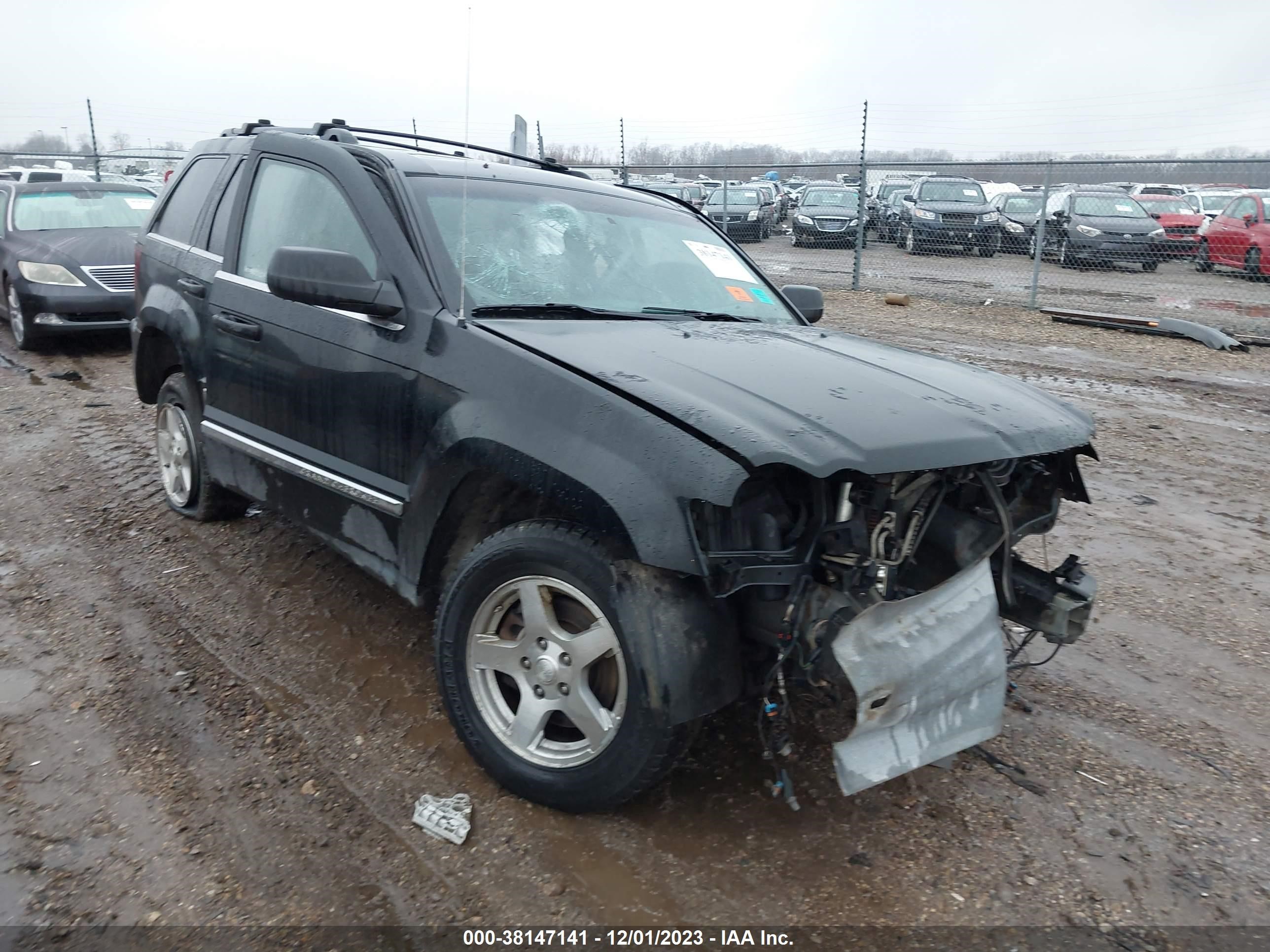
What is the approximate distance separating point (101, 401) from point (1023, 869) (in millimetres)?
7462

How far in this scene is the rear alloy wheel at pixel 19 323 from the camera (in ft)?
30.6

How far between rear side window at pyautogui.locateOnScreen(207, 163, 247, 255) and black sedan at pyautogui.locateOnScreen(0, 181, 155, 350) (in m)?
5.80

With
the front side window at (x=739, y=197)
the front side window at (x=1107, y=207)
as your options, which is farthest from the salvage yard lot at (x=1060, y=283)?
the front side window at (x=739, y=197)

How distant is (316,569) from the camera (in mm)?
4398

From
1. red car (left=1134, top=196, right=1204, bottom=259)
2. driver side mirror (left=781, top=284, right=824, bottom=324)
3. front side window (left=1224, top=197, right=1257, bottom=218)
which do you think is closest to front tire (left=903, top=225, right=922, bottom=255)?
red car (left=1134, top=196, right=1204, bottom=259)

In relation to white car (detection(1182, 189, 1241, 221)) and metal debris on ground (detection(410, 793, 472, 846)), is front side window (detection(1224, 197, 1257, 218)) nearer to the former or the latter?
white car (detection(1182, 189, 1241, 221))

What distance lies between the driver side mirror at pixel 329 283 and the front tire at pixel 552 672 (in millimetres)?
893

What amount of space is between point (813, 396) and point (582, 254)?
134cm

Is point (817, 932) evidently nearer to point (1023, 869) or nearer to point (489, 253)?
point (1023, 869)

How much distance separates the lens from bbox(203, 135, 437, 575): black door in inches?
123

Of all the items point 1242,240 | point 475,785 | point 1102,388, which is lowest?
point 475,785

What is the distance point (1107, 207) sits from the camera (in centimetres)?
1591

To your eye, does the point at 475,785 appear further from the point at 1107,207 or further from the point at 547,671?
the point at 1107,207

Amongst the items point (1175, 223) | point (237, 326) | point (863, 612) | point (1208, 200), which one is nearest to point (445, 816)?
point (863, 612)
